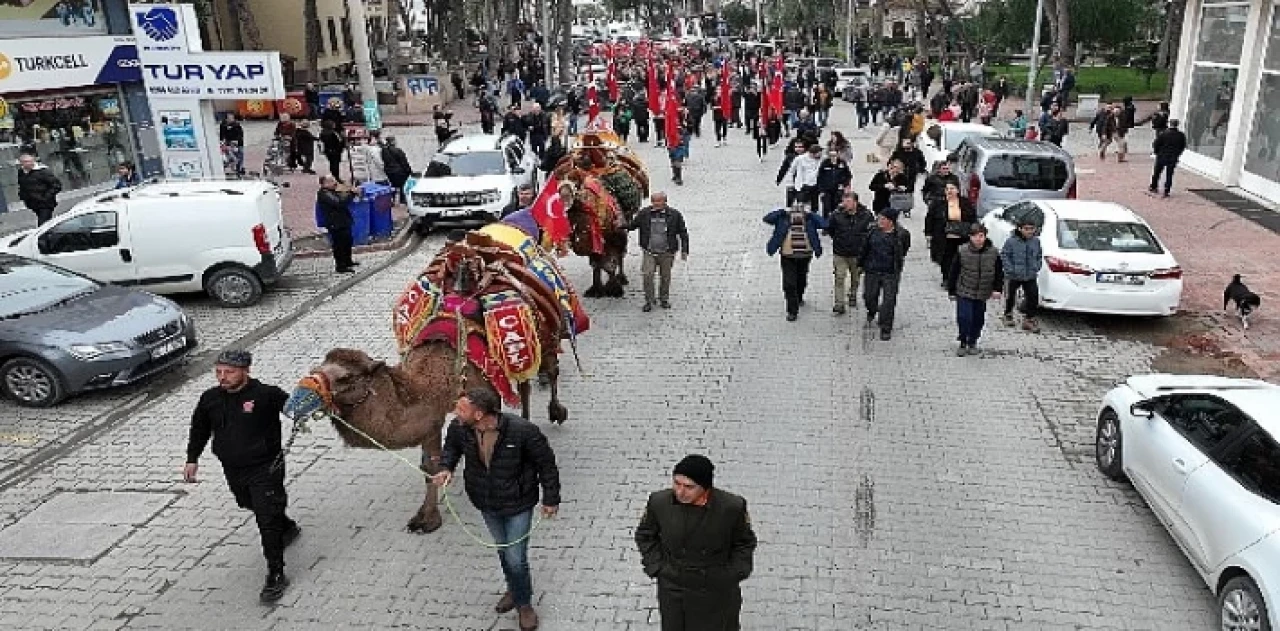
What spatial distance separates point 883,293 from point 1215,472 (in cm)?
520

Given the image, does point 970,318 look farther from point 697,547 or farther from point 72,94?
point 72,94

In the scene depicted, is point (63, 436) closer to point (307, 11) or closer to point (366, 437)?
point (366, 437)

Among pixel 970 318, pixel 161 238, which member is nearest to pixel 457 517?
pixel 970 318

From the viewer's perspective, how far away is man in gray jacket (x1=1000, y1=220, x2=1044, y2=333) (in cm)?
1109

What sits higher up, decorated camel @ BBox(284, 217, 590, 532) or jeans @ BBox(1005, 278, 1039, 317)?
decorated camel @ BBox(284, 217, 590, 532)

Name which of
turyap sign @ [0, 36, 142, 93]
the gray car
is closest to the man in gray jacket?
the gray car

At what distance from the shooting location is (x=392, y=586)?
6.54 meters

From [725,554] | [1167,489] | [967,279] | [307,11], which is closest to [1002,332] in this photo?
[967,279]

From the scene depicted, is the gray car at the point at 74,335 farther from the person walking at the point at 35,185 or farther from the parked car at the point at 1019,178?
the parked car at the point at 1019,178

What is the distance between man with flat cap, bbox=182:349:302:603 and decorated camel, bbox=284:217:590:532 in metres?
0.40

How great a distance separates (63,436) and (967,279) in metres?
9.15

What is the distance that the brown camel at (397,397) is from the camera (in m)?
6.02

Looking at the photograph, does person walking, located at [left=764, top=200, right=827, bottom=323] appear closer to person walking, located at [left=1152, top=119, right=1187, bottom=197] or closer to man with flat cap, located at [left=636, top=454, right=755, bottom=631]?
man with flat cap, located at [left=636, top=454, right=755, bottom=631]

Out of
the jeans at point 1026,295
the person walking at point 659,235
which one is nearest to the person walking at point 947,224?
the jeans at point 1026,295
